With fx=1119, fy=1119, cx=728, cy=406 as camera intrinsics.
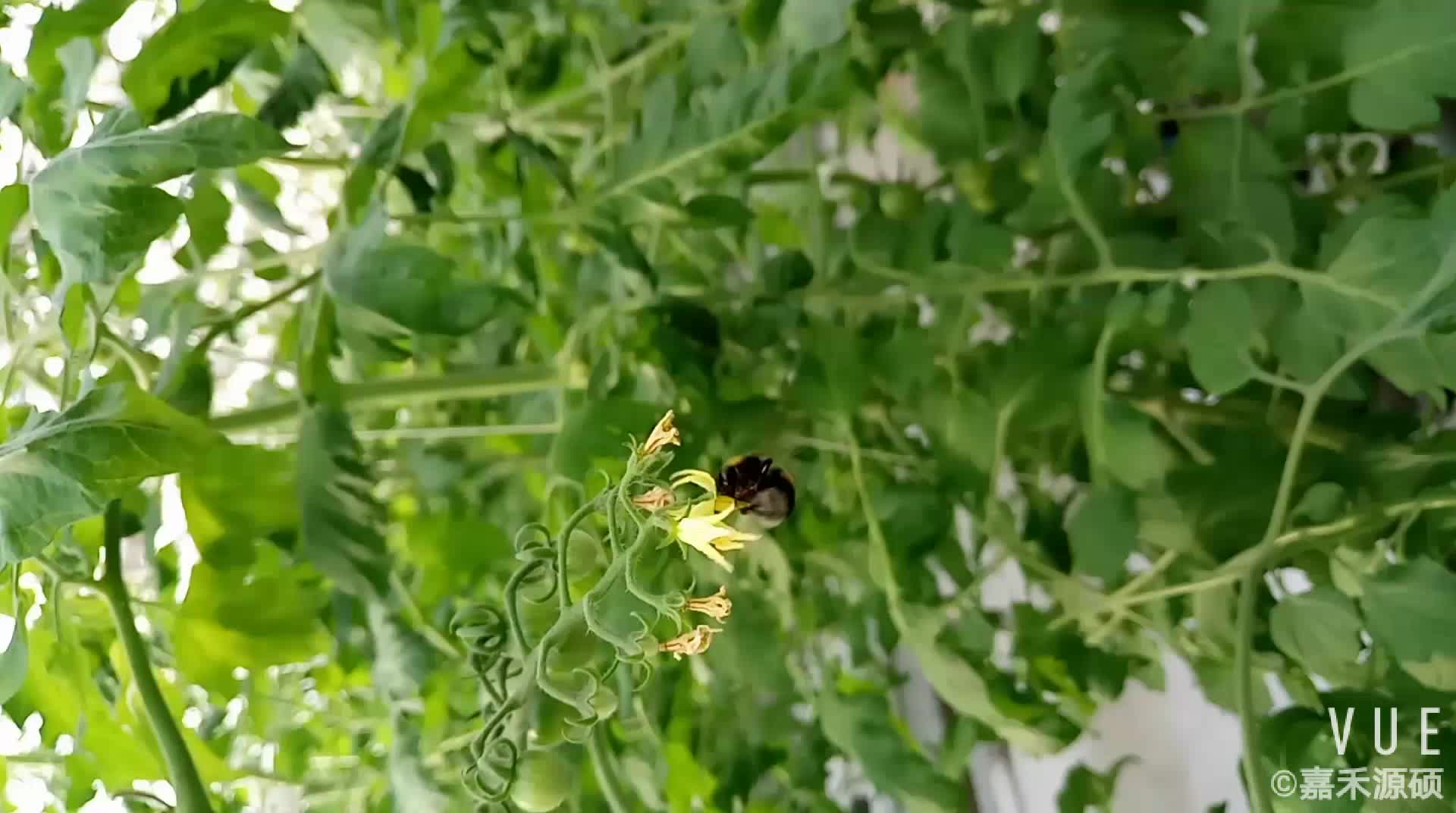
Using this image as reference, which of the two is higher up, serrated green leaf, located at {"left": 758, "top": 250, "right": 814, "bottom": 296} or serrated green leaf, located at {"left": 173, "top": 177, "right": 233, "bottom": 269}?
serrated green leaf, located at {"left": 173, "top": 177, "right": 233, "bottom": 269}

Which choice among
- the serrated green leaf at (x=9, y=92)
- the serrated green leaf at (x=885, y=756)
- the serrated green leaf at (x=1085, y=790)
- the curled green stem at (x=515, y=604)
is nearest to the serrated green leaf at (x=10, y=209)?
the serrated green leaf at (x=9, y=92)

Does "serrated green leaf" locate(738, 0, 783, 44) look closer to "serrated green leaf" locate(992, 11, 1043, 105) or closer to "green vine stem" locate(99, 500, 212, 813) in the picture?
"serrated green leaf" locate(992, 11, 1043, 105)

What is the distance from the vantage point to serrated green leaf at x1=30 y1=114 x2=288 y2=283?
27 centimetres

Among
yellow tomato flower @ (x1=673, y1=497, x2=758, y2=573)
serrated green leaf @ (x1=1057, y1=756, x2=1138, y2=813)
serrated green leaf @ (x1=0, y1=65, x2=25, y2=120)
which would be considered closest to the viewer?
yellow tomato flower @ (x1=673, y1=497, x2=758, y2=573)

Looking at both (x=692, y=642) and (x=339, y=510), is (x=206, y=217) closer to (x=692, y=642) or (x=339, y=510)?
(x=339, y=510)

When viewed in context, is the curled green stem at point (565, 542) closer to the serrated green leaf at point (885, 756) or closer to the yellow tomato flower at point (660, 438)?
the yellow tomato flower at point (660, 438)

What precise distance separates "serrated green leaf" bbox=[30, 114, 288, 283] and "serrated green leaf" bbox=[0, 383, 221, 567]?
34 millimetres

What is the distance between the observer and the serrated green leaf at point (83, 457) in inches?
9.6

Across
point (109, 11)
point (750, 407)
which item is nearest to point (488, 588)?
point (750, 407)

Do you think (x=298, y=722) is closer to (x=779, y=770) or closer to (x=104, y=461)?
(x=779, y=770)

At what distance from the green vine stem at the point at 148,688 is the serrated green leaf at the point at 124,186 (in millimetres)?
65

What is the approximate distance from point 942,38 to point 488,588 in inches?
11.4

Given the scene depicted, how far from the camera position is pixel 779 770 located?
20.5 inches

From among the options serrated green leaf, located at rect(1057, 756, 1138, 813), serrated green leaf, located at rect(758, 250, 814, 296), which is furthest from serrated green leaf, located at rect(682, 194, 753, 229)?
serrated green leaf, located at rect(1057, 756, 1138, 813)
